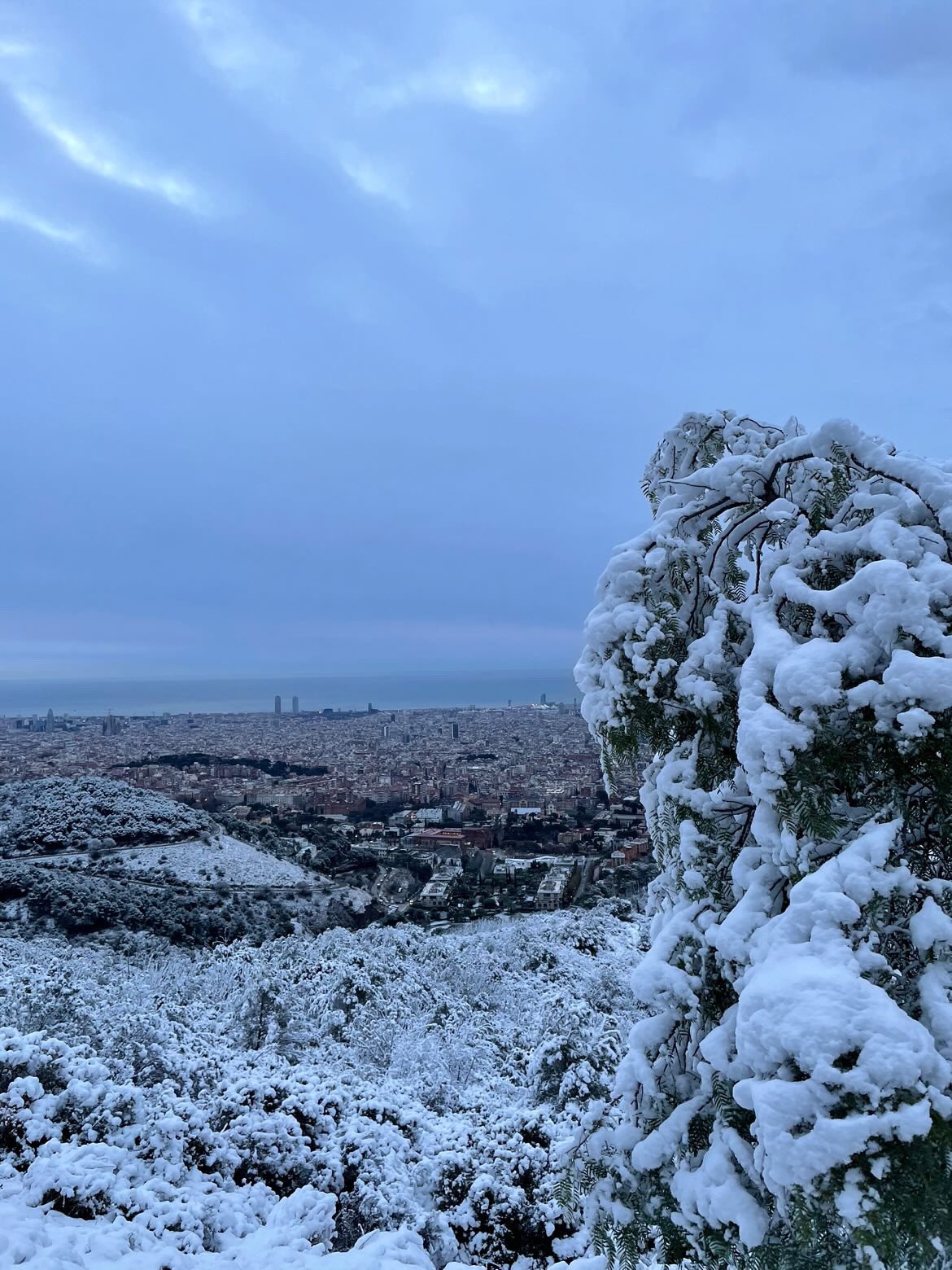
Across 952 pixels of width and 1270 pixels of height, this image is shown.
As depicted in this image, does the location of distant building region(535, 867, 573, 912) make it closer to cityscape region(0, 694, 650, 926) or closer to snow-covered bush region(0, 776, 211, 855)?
cityscape region(0, 694, 650, 926)

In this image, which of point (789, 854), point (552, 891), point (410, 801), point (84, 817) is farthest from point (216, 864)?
point (789, 854)

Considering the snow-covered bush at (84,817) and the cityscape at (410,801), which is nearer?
the snow-covered bush at (84,817)

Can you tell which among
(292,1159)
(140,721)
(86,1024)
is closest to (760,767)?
(292,1159)

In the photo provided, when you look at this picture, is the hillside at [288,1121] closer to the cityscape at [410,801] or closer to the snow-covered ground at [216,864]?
the cityscape at [410,801]

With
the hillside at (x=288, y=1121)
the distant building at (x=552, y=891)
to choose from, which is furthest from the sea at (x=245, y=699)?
the hillside at (x=288, y=1121)

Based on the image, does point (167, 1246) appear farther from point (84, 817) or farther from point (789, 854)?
point (84, 817)
